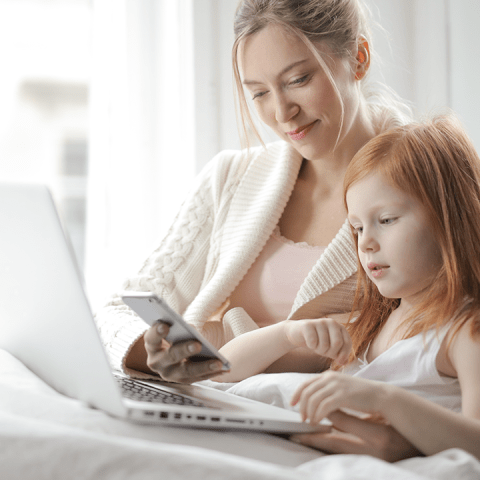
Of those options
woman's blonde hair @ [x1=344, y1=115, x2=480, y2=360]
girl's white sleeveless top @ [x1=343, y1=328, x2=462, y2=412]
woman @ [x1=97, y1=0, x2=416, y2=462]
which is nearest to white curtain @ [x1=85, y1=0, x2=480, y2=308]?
woman @ [x1=97, y1=0, x2=416, y2=462]

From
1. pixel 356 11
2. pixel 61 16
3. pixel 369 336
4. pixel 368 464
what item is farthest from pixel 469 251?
pixel 61 16

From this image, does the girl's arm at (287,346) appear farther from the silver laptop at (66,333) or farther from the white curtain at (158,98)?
the white curtain at (158,98)

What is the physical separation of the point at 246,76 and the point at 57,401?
790mm

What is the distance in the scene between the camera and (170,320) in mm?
679

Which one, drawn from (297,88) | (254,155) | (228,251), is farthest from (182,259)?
(297,88)

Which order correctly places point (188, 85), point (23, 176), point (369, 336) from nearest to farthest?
point (369, 336) < point (23, 176) < point (188, 85)

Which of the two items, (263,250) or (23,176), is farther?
(23,176)

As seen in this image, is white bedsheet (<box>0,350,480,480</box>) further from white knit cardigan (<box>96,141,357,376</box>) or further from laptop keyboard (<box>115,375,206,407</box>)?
white knit cardigan (<box>96,141,357,376</box>)

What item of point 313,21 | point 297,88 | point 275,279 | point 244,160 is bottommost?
point 275,279

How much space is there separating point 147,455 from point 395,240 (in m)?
0.50

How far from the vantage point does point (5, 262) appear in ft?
2.27

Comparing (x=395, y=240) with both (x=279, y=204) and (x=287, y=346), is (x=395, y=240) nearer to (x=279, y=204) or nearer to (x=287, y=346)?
(x=287, y=346)

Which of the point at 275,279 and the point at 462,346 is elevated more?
the point at 462,346

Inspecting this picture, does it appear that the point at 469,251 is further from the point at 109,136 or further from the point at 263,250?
the point at 109,136
